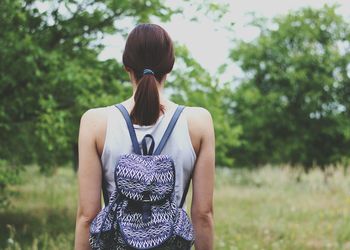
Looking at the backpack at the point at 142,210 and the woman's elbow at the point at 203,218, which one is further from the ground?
the backpack at the point at 142,210

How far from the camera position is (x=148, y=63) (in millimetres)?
2748

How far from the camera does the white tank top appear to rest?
2.70 metres

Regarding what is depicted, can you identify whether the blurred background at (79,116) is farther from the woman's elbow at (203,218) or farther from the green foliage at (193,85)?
the woman's elbow at (203,218)

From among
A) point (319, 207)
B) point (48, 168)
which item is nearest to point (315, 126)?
point (319, 207)

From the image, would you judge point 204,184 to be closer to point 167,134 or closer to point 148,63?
point 167,134

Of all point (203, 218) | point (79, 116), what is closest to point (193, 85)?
point (79, 116)

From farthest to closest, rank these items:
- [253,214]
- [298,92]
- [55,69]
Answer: [298,92], [253,214], [55,69]

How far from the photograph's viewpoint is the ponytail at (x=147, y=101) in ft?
8.79

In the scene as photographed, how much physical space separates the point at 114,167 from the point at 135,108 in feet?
0.93

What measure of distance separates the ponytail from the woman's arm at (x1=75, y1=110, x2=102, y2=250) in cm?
21

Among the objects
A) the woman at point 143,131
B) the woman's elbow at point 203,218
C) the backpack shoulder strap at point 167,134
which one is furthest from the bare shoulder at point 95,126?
the woman's elbow at point 203,218

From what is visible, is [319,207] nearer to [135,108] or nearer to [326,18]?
[135,108]

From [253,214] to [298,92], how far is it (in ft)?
64.2

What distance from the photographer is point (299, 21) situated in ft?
107
